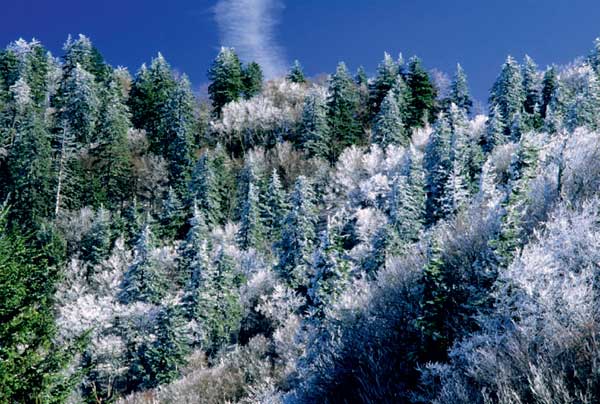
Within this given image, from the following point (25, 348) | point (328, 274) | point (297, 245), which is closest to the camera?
point (25, 348)

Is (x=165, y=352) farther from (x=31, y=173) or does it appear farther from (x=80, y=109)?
(x=80, y=109)

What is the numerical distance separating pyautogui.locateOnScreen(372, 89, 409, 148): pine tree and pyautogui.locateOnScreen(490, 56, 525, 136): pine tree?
1087 centimetres

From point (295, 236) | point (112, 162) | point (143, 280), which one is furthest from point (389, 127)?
point (112, 162)

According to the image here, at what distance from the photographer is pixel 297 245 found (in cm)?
4369

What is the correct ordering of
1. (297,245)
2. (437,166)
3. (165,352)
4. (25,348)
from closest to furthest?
(25,348), (165,352), (297,245), (437,166)

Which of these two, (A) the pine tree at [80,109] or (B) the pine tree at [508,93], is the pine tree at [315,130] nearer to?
(B) the pine tree at [508,93]

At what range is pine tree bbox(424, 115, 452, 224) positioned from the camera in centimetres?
4648

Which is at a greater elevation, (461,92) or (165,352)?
(461,92)

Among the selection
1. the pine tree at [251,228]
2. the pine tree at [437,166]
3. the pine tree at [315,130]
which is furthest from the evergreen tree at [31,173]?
the pine tree at [437,166]

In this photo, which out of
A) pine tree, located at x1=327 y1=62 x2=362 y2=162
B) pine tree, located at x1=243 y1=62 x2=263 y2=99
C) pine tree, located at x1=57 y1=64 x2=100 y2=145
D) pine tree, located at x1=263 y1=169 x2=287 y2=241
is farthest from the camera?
pine tree, located at x1=243 y1=62 x2=263 y2=99

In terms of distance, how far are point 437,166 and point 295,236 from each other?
14.7 metres

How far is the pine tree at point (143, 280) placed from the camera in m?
45.3

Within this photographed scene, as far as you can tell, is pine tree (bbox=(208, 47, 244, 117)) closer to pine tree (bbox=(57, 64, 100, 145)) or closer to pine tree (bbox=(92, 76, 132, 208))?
pine tree (bbox=(92, 76, 132, 208))

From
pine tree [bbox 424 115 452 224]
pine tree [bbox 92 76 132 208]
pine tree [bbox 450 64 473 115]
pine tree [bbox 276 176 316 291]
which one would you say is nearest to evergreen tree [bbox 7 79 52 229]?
pine tree [bbox 92 76 132 208]
